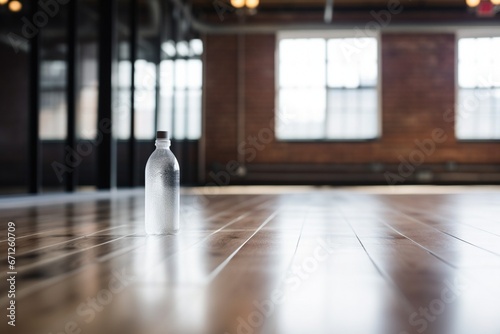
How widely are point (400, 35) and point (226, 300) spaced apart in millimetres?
10163

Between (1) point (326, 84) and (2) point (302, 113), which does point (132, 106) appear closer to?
(2) point (302, 113)

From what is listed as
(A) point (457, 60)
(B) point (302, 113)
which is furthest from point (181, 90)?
(A) point (457, 60)

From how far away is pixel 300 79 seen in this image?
412 inches

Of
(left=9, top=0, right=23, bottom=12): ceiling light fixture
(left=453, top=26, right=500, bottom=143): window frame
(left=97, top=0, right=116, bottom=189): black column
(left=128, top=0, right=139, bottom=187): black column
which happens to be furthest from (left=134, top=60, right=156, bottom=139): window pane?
(left=453, top=26, right=500, bottom=143): window frame

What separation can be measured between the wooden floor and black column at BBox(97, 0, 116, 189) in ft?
11.8

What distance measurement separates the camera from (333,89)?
10297mm

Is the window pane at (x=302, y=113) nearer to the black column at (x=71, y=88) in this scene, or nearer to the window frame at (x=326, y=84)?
the window frame at (x=326, y=84)

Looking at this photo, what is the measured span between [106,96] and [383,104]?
601cm

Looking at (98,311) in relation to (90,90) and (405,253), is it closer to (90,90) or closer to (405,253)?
(405,253)

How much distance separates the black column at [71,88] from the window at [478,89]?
746 cm

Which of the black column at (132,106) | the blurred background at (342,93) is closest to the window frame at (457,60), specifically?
the blurred background at (342,93)

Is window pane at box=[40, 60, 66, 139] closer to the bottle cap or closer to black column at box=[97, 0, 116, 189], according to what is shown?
black column at box=[97, 0, 116, 189]

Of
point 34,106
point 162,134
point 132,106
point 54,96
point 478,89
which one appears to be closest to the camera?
point 162,134

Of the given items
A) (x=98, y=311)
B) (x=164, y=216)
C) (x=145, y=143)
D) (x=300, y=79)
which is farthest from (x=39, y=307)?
(x=300, y=79)
